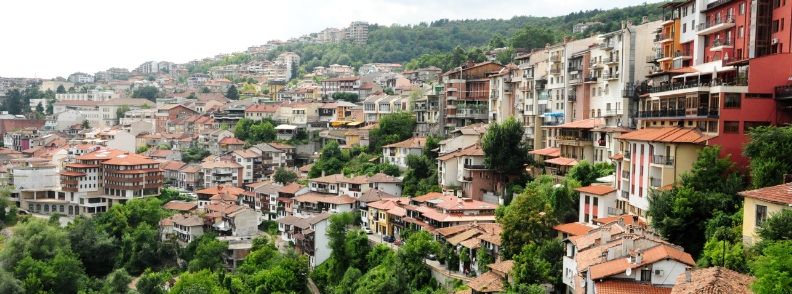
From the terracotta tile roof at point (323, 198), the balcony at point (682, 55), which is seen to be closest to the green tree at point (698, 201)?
the balcony at point (682, 55)

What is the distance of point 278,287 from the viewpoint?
1444 inches

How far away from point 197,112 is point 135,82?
183 ft

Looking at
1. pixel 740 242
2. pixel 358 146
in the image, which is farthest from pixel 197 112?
pixel 740 242

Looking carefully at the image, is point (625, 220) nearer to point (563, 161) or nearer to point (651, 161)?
point (651, 161)

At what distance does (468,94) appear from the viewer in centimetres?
5062

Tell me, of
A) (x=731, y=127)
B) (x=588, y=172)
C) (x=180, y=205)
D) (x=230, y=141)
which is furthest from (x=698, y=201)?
(x=230, y=141)

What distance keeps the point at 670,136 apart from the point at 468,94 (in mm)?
26393

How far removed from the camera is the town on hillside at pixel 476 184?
2142 cm

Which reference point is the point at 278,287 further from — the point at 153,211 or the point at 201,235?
the point at 153,211

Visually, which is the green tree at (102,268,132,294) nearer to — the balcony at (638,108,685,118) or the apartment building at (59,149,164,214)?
the apartment building at (59,149,164,214)

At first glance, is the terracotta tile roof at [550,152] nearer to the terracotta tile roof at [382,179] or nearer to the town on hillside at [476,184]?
the town on hillside at [476,184]

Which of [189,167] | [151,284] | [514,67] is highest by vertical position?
[514,67]

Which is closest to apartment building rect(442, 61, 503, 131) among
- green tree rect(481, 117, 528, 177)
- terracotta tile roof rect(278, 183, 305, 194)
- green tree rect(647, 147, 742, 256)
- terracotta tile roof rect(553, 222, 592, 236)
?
terracotta tile roof rect(278, 183, 305, 194)

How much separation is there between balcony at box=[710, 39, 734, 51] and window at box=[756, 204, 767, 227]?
12.1 m
